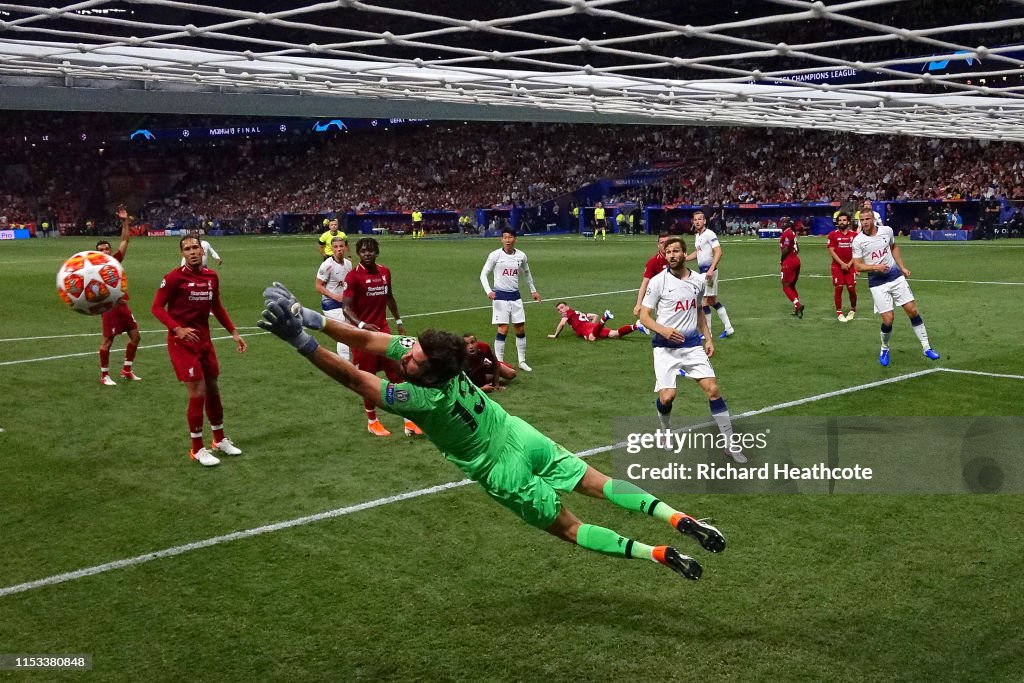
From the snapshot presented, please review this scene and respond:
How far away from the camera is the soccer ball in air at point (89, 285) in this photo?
6312 mm

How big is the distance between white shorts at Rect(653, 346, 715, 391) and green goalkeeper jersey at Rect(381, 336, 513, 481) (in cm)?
311

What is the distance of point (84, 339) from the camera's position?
16109 millimetres

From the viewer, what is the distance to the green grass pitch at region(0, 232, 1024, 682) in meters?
4.68

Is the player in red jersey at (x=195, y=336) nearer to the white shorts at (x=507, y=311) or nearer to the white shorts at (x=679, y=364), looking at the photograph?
the white shorts at (x=679, y=364)

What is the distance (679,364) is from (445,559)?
315 cm

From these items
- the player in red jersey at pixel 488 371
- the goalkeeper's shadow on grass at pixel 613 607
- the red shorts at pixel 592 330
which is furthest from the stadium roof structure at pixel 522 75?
the goalkeeper's shadow on grass at pixel 613 607

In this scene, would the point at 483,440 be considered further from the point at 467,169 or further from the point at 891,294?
the point at 467,169

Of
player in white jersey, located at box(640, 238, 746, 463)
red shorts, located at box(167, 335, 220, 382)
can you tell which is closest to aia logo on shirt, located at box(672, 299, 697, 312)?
player in white jersey, located at box(640, 238, 746, 463)

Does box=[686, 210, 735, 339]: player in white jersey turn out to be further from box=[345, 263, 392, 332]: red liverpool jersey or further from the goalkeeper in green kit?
the goalkeeper in green kit

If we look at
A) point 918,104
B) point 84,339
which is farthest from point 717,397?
point 84,339

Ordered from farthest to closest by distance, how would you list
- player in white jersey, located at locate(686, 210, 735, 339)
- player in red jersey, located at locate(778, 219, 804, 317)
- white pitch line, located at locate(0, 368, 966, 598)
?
player in red jersey, located at locate(778, 219, 804, 317) < player in white jersey, located at locate(686, 210, 735, 339) < white pitch line, located at locate(0, 368, 966, 598)

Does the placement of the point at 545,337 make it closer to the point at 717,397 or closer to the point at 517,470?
the point at 717,397

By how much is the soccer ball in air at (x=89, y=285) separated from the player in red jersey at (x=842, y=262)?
12.7 m

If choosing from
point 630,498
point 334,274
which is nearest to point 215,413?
point 334,274
